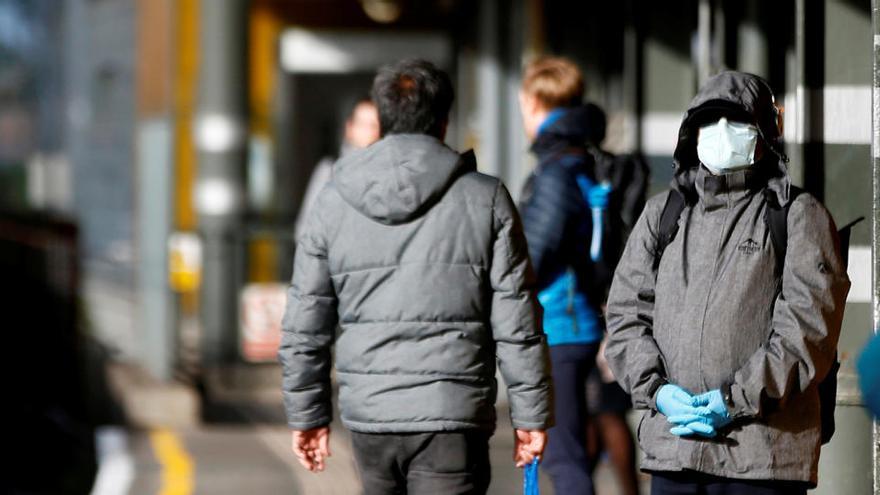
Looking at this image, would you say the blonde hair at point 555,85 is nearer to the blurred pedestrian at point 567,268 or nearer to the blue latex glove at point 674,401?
the blurred pedestrian at point 567,268

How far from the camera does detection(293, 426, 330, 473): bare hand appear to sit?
478 centimetres

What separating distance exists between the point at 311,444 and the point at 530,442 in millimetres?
580

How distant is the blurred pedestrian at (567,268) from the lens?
5.87 metres

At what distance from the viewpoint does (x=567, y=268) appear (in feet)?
19.4

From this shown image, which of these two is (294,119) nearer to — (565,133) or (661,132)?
(661,132)

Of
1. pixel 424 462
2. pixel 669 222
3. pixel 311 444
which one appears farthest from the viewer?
pixel 311 444

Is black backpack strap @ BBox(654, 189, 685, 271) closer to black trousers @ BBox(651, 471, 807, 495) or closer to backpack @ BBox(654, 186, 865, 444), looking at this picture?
backpack @ BBox(654, 186, 865, 444)

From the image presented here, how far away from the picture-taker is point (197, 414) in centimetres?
1150

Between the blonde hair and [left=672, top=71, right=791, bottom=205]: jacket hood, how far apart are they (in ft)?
5.80

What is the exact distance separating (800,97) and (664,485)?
5.56 ft

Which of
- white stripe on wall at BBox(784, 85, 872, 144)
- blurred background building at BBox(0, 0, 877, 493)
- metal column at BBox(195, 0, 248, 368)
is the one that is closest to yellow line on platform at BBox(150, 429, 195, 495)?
blurred background building at BBox(0, 0, 877, 493)

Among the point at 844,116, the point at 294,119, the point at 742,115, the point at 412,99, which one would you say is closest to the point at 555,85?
the point at 844,116

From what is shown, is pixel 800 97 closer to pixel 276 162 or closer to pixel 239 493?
pixel 239 493

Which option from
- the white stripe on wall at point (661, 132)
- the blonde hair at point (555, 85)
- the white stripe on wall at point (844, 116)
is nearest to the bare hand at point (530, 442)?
the white stripe on wall at point (844, 116)
